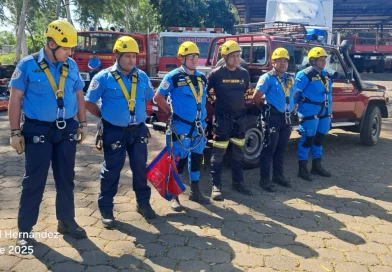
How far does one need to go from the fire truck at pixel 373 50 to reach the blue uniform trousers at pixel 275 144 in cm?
2294

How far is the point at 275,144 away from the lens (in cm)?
521

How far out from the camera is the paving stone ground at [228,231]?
3348 millimetres

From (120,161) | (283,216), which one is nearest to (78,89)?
(120,161)

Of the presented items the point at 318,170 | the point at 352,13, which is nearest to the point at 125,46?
the point at 318,170

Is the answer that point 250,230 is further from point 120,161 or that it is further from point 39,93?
point 39,93

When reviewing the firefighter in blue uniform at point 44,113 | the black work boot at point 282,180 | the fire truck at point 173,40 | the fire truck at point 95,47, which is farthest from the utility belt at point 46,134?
the fire truck at point 95,47

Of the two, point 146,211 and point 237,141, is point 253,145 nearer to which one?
point 237,141

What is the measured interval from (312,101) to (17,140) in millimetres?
3908

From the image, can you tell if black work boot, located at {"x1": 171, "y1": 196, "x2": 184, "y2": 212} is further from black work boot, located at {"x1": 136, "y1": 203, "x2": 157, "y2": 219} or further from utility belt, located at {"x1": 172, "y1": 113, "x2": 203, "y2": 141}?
utility belt, located at {"x1": 172, "y1": 113, "x2": 203, "y2": 141}

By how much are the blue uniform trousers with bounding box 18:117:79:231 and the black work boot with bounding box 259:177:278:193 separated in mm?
2539

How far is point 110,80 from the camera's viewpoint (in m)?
3.87

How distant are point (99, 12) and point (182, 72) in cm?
1990

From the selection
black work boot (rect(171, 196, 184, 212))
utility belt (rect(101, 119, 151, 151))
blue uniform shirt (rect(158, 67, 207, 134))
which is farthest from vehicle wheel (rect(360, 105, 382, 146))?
utility belt (rect(101, 119, 151, 151))

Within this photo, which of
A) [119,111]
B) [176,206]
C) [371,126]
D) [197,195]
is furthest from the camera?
[371,126]
